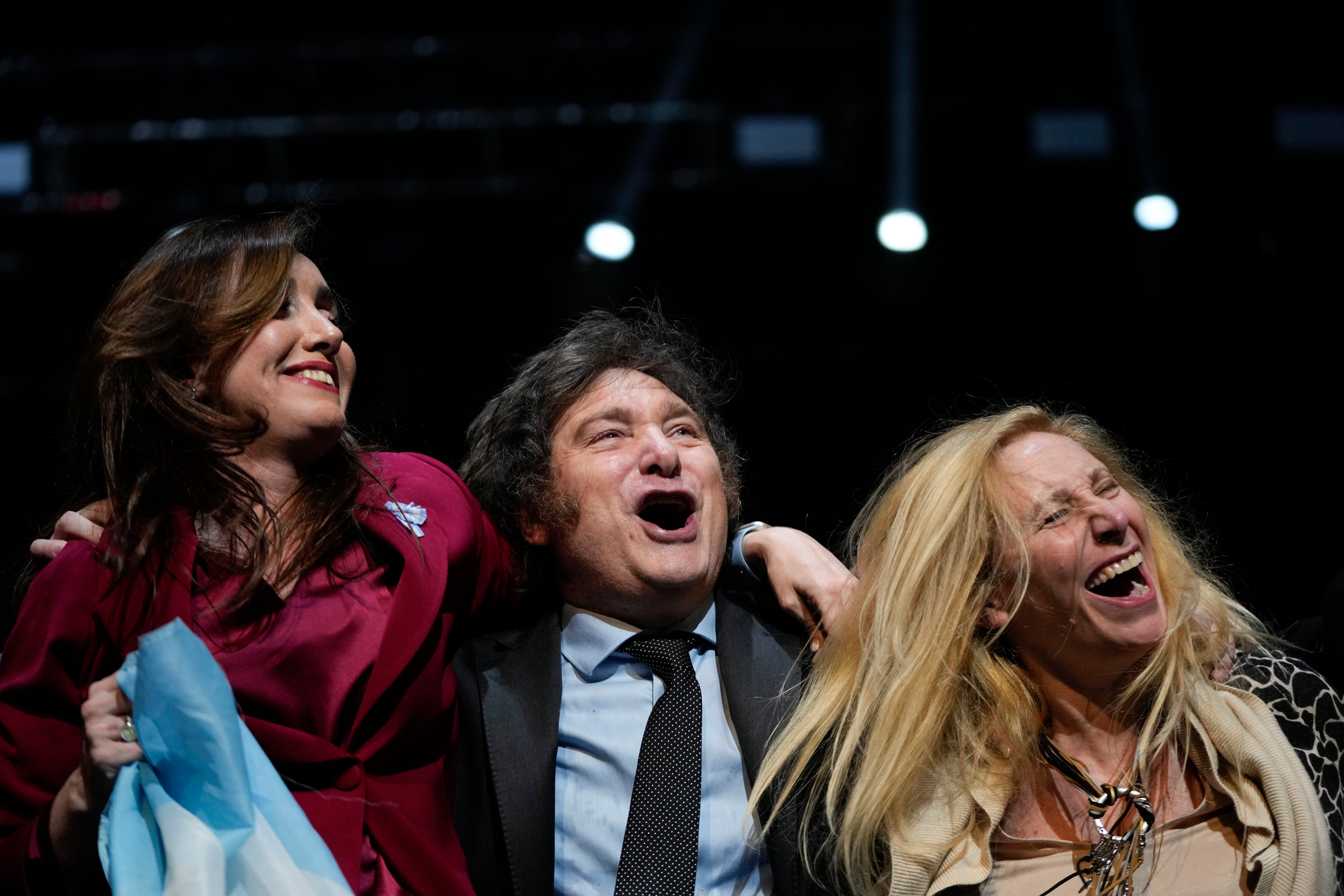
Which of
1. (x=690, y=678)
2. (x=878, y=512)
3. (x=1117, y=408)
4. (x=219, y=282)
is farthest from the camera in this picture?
(x=1117, y=408)

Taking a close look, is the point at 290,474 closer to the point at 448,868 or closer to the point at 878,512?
the point at 448,868

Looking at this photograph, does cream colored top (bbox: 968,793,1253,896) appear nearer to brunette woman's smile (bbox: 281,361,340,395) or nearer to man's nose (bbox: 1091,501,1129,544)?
man's nose (bbox: 1091,501,1129,544)

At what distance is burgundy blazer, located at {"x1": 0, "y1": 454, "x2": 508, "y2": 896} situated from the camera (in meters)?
1.65

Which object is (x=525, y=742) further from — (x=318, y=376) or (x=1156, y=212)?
(x=1156, y=212)

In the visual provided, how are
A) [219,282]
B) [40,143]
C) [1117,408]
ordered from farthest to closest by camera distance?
[1117,408]
[40,143]
[219,282]

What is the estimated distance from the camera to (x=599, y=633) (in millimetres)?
2158

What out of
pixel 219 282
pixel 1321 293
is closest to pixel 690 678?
pixel 219 282

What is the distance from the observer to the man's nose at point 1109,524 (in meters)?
1.99

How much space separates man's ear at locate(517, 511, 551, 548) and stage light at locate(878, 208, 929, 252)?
7.56 feet

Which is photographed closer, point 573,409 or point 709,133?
point 573,409

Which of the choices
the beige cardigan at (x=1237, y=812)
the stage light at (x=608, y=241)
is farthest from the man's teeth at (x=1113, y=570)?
the stage light at (x=608, y=241)

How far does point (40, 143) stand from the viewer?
4.11m

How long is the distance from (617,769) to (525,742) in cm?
16

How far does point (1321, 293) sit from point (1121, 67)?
3.55 ft
